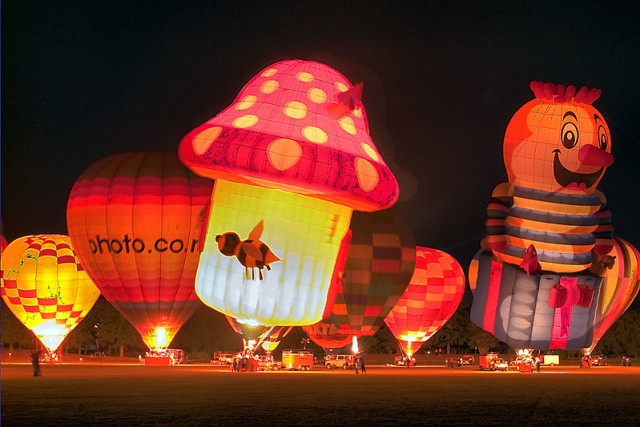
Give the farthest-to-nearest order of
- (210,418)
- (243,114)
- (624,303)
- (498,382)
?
(624,303), (498,382), (243,114), (210,418)

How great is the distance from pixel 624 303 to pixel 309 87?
74.4 feet

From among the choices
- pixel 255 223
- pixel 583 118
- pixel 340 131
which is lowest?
pixel 255 223

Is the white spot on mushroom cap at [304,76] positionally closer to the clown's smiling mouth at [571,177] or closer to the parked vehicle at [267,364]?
the clown's smiling mouth at [571,177]

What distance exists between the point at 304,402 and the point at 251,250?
5702mm

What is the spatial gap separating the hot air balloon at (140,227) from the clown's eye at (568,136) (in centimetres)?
1023

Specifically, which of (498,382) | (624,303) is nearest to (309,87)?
(498,382)

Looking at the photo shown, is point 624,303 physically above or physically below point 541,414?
above

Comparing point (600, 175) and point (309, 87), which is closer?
point (309, 87)

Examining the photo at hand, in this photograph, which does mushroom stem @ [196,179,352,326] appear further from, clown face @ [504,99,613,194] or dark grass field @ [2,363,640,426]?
clown face @ [504,99,613,194]

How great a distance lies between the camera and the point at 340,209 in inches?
896

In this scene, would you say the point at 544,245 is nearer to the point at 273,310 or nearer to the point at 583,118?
the point at 583,118

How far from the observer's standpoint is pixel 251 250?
2188 centimetres

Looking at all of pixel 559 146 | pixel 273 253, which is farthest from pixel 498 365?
pixel 273 253

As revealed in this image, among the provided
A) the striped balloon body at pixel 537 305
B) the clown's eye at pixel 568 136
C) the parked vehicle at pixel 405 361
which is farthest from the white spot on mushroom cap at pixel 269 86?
the parked vehicle at pixel 405 361
